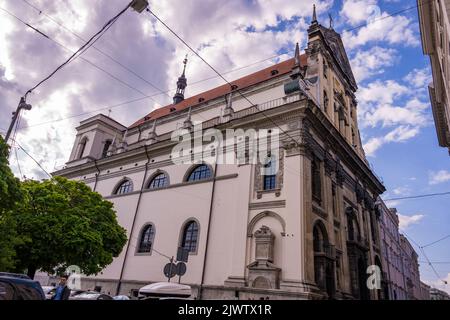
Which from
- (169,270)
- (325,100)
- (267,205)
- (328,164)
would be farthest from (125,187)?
(325,100)

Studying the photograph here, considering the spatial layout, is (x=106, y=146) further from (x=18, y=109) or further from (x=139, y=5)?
(x=139, y=5)

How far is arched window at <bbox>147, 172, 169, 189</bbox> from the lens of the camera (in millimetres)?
25156

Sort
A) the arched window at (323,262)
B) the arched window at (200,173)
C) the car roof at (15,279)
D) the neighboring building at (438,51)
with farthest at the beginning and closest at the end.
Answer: the arched window at (200,173) → the arched window at (323,262) → the neighboring building at (438,51) → the car roof at (15,279)

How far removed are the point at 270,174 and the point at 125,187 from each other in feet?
49.3

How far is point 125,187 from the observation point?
28.6 metres

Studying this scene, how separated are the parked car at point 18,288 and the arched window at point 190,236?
1553 centimetres

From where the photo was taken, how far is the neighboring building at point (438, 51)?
12.9m

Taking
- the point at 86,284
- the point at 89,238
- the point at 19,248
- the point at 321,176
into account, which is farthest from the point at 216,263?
the point at 86,284

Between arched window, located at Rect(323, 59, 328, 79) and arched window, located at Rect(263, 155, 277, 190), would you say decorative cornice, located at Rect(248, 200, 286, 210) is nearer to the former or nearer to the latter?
arched window, located at Rect(263, 155, 277, 190)

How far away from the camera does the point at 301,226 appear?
16734mm

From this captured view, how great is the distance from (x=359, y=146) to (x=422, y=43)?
13752mm

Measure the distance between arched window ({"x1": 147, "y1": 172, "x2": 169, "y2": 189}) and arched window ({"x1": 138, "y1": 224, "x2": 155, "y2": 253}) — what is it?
328 cm

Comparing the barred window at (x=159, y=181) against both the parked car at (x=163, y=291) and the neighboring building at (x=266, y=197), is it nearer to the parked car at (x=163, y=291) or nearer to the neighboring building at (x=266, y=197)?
the neighboring building at (x=266, y=197)

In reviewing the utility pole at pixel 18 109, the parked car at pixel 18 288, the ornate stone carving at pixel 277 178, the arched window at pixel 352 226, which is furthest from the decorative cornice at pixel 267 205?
the parked car at pixel 18 288
